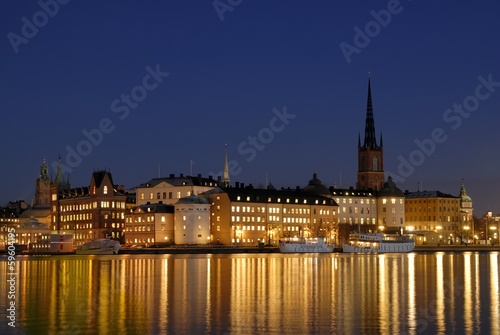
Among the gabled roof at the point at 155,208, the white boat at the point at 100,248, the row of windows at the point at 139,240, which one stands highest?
the gabled roof at the point at 155,208

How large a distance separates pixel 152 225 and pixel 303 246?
26878 mm

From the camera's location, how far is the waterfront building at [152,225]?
125562mm

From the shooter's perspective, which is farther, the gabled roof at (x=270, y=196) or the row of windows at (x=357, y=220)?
the row of windows at (x=357, y=220)

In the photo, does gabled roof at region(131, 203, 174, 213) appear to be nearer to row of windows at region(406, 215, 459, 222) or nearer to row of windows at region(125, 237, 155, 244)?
row of windows at region(125, 237, 155, 244)

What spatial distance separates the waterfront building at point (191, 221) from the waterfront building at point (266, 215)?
2.49 metres

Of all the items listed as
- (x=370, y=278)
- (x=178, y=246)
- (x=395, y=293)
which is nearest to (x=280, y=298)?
(x=395, y=293)

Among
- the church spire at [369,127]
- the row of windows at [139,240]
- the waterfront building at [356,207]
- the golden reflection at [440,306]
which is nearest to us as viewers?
the golden reflection at [440,306]

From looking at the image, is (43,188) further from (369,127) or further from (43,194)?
(369,127)

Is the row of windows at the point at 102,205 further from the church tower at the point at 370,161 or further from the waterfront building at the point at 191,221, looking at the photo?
the church tower at the point at 370,161

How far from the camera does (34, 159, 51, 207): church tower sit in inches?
6762

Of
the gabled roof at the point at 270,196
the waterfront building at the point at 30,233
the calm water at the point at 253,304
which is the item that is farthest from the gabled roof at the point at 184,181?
the calm water at the point at 253,304

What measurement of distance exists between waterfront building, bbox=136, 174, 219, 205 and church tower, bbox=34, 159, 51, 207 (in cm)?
3864

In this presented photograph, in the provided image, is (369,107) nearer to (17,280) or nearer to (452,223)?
(452,223)

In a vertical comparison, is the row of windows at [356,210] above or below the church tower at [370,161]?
below
